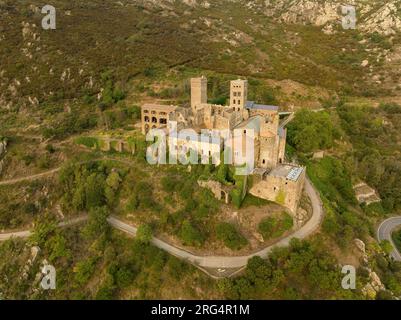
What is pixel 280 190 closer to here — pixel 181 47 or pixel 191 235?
pixel 191 235

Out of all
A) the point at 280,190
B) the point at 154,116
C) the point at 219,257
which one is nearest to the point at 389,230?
the point at 280,190

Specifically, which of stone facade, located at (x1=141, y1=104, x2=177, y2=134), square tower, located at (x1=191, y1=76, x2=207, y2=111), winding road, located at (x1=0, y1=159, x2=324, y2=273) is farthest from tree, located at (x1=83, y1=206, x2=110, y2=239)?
square tower, located at (x1=191, y1=76, x2=207, y2=111)

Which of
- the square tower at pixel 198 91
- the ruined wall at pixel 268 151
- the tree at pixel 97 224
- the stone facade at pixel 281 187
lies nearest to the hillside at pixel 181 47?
the square tower at pixel 198 91

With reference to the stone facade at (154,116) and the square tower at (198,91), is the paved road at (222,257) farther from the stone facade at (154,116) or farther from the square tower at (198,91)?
the square tower at (198,91)

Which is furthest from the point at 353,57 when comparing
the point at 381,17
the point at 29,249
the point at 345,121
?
the point at 29,249

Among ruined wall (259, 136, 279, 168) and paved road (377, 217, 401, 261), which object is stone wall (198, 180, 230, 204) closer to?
ruined wall (259, 136, 279, 168)

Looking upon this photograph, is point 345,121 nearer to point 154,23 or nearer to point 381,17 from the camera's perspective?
point 381,17
